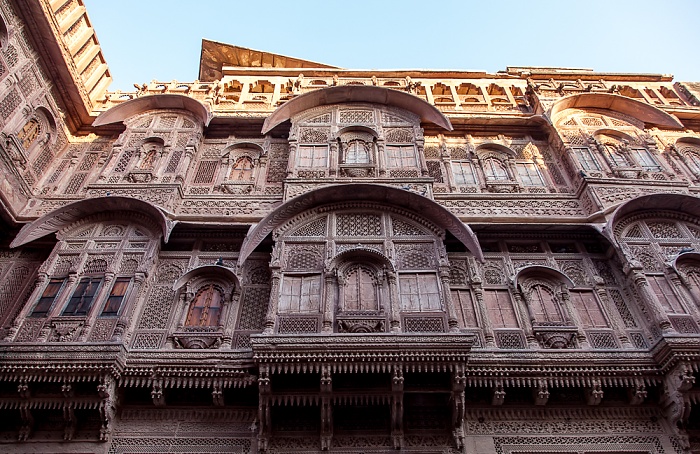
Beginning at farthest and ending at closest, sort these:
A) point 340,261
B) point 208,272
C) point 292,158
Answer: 1. point 292,158
2. point 208,272
3. point 340,261

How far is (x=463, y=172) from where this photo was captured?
40.4 feet

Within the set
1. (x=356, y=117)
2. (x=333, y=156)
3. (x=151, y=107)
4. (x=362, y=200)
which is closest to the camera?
(x=362, y=200)

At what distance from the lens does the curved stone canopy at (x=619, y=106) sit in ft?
43.1

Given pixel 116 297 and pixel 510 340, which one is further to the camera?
pixel 116 297

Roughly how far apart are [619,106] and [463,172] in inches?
194

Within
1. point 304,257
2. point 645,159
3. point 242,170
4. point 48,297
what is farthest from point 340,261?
point 645,159

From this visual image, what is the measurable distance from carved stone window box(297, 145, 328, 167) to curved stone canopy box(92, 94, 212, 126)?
2.58 meters

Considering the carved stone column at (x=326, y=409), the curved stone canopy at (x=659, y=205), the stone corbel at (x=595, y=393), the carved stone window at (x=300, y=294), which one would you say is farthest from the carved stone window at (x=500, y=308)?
the carved stone column at (x=326, y=409)

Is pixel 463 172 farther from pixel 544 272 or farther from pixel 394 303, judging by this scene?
pixel 394 303

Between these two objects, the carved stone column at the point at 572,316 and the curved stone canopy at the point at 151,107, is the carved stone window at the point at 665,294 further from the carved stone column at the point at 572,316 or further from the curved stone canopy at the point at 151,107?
the curved stone canopy at the point at 151,107

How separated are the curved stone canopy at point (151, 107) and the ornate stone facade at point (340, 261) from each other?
6 centimetres

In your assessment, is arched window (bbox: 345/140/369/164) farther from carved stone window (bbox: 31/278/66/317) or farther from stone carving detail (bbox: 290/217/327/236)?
carved stone window (bbox: 31/278/66/317)

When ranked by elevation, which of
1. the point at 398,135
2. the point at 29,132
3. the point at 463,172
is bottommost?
the point at 463,172

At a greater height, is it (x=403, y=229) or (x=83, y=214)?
(x=83, y=214)
